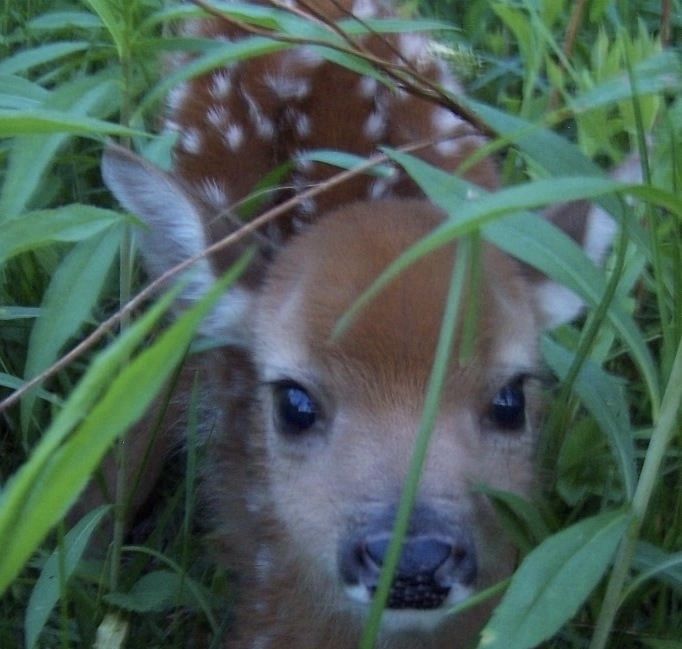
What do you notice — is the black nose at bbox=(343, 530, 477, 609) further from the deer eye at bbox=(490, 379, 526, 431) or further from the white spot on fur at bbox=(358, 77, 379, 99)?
the white spot on fur at bbox=(358, 77, 379, 99)

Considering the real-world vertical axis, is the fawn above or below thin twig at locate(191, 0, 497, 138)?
below

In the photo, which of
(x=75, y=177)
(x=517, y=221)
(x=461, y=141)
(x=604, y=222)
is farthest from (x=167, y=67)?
(x=517, y=221)

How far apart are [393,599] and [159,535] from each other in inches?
39.7

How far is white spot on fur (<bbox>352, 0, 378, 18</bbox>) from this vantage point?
10.7ft

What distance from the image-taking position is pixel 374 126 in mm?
3082

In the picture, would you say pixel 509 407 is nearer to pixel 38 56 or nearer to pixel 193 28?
pixel 38 56

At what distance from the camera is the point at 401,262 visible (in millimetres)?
1337

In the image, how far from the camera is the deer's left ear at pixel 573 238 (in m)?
2.41

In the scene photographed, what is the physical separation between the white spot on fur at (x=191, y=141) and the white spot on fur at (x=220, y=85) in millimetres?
110

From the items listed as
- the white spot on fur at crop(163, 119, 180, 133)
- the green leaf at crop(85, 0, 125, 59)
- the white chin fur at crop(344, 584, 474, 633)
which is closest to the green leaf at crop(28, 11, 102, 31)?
the green leaf at crop(85, 0, 125, 59)

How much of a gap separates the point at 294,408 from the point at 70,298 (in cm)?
55

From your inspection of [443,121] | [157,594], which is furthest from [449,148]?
[157,594]

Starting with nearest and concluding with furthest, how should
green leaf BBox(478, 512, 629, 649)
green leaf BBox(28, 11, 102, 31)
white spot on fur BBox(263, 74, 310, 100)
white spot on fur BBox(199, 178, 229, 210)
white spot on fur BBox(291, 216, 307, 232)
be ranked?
green leaf BBox(478, 512, 629, 649) → green leaf BBox(28, 11, 102, 31) → white spot on fur BBox(291, 216, 307, 232) → white spot on fur BBox(199, 178, 229, 210) → white spot on fur BBox(263, 74, 310, 100)

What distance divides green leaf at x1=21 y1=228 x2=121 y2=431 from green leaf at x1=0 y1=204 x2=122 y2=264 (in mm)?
47
